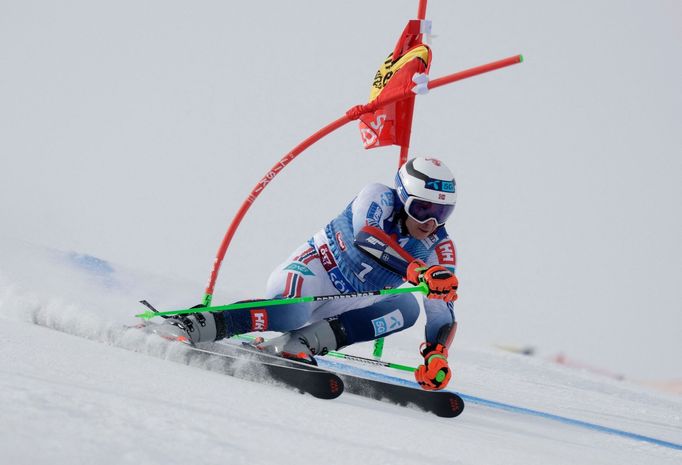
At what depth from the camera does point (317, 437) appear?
229 centimetres

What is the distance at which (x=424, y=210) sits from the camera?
4633mm

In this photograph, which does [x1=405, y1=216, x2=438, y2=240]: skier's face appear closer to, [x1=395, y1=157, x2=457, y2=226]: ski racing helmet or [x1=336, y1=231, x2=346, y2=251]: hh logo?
[x1=395, y1=157, x2=457, y2=226]: ski racing helmet

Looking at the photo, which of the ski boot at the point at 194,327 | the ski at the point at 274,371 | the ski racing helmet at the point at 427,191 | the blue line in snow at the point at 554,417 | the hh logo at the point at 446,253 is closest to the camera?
the ski at the point at 274,371

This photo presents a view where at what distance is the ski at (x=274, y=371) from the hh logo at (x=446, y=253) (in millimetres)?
1386

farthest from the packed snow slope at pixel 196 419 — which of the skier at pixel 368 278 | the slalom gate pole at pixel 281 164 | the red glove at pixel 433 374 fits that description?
the slalom gate pole at pixel 281 164

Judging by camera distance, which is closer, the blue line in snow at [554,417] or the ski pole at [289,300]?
the ski pole at [289,300]

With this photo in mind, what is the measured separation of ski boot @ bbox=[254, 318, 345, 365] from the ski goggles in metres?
0.80

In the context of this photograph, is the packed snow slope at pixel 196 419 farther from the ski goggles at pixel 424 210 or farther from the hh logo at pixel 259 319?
the ski goggles at pixel 424 210

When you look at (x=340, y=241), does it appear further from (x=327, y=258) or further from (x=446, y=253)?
(x=446, y=253)

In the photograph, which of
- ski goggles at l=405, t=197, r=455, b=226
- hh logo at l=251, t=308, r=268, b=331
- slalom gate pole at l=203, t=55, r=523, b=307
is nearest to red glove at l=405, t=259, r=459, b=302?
ski goggles at l=405, t=197, r=455, b=226

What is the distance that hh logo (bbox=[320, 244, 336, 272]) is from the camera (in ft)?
16.3

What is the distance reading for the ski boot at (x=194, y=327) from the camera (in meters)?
4.06

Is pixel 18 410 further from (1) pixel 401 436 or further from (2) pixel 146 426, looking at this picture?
(1) pixel 401 436

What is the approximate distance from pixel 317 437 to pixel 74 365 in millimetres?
919
